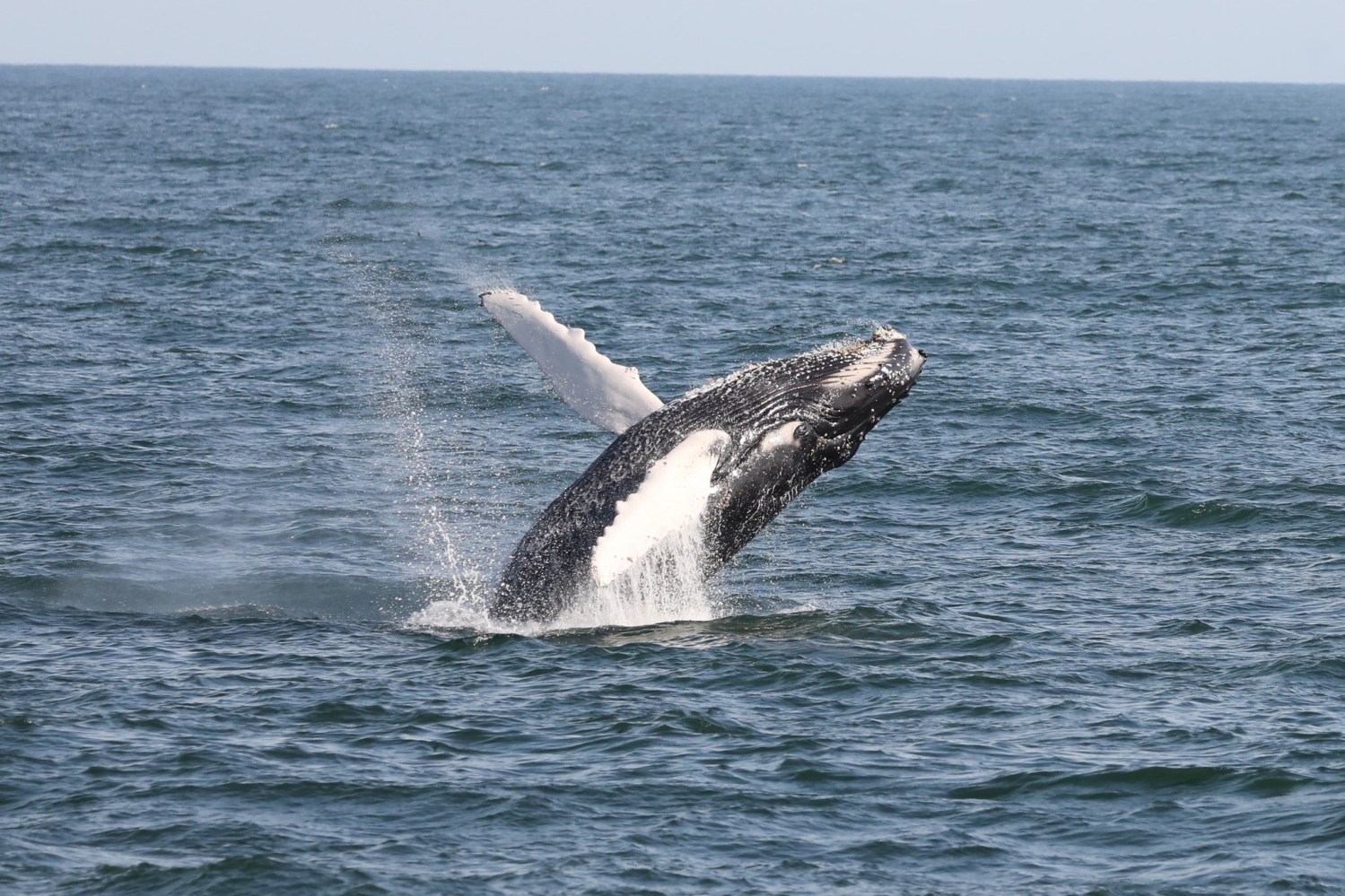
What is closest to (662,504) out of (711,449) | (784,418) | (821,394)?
(711,449)

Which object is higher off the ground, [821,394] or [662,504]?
[821,394]

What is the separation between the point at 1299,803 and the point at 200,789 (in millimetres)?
9748

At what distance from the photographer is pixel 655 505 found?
58.1 feet

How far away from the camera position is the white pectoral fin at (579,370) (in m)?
19.8

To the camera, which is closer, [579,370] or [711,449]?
[711,449]

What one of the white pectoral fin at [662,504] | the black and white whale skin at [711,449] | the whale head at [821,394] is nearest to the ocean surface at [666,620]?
the black and white whale skin at [711,449]

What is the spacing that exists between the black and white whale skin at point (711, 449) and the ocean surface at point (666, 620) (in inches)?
36.0

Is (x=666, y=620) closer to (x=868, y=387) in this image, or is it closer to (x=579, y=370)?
(x=579, y=370)

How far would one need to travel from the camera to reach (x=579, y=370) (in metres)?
20.0

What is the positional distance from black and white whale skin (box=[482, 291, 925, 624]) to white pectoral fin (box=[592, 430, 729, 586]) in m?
0.02

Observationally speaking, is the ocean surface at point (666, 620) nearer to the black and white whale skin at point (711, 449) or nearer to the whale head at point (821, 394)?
the black and white whale skin at point (711, 449)

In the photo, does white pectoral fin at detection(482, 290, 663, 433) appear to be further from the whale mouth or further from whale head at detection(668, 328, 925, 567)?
the whale mouth

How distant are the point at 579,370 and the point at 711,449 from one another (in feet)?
7.33

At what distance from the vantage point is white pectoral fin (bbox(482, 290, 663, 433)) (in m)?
19.8
